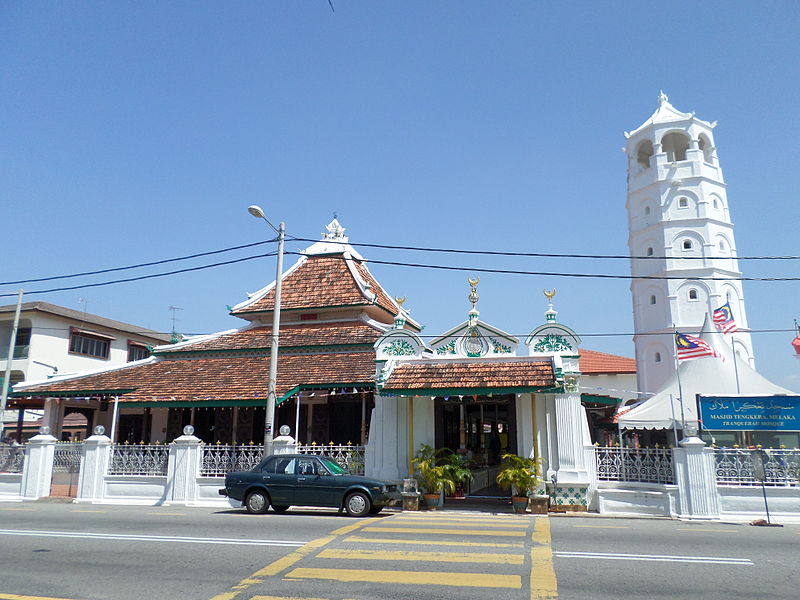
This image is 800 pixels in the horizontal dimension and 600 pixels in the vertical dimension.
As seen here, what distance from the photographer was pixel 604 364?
4481cm

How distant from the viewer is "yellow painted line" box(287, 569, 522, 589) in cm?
696

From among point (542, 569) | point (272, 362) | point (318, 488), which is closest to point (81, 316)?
point (272, 362)

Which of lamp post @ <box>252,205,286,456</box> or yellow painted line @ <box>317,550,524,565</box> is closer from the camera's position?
yellow painted line @ <box>317,550,524,565</box>

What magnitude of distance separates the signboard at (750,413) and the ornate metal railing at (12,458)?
20.3 m

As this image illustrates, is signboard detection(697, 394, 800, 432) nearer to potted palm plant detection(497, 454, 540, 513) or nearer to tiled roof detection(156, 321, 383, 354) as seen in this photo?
potted palm plant detection(497, 454, 540, 513)

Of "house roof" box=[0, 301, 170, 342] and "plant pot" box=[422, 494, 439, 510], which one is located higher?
"house roof" box=[0, 301, 170, 342]

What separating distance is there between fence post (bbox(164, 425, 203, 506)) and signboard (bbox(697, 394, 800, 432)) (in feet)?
45.8

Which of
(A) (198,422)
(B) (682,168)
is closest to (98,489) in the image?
(A) (198,422)

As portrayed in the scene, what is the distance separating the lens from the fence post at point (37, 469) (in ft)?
59.1

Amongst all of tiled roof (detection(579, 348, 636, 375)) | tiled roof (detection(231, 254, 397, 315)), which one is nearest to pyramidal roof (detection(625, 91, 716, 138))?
tiled roof (detection(579, 348, 636, 375))

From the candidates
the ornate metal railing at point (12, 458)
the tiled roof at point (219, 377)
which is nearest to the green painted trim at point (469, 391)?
the tiled roof at point (219, 377)

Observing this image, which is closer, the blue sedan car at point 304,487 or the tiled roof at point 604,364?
the blue sedan car at point 304,487

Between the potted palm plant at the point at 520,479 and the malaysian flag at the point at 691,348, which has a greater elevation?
the malaysian flag at the point at 691,348

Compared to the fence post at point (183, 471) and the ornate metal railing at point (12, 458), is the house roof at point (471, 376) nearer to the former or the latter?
the fence post at point (183, 471)
